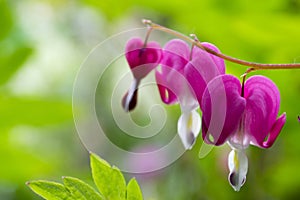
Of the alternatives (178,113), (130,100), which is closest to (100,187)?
(130,100)

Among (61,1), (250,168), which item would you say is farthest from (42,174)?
(61,1)

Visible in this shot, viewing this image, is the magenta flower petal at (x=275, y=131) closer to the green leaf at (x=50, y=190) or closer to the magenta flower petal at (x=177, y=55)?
the magenta flower petal at (x=177, y=55)

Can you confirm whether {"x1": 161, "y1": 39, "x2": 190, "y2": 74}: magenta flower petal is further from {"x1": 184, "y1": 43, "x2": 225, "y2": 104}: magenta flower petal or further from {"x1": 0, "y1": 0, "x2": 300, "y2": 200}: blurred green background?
A: {"x1": 0, "y1": 0, "x2": 300, "y2": 200}: blurred green background

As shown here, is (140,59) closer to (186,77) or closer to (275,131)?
(186,77)

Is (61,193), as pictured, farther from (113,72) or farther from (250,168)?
(113,72)

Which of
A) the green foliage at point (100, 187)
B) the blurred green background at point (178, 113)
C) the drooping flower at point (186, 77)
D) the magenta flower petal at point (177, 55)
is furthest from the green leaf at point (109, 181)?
the blurred green background at point (178, 113)

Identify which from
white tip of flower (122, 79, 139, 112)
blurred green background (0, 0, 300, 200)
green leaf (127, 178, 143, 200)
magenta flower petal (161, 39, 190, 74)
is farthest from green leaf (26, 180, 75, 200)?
blurred green background (0, 0, 300, 200)

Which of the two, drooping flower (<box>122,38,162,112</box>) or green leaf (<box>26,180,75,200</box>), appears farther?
drooping flower (<box>122,38,162,112</box>)
